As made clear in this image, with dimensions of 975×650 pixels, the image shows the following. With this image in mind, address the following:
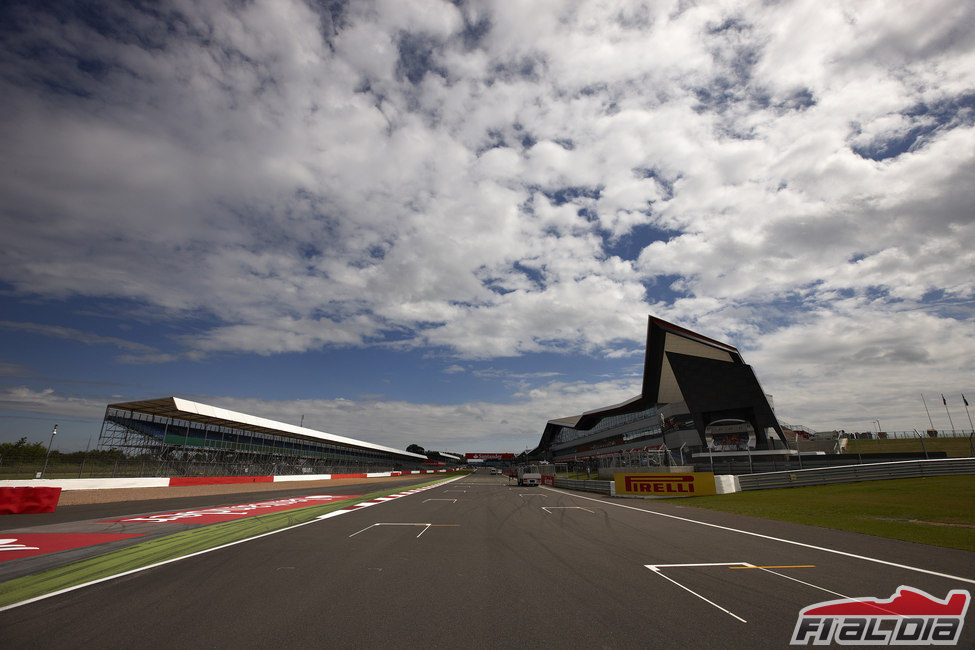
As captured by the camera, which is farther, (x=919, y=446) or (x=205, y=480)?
(x=919, y=446)

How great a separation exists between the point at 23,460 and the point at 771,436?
73.0 meters

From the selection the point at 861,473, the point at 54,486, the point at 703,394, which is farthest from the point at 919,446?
the point at 54,486

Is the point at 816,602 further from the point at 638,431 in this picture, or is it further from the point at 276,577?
the point at 638,431

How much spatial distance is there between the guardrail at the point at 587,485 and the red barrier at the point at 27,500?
28.3 m

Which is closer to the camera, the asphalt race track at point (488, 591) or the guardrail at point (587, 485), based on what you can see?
the asphalt race track at point (488, 591)

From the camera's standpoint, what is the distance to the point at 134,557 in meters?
8.50

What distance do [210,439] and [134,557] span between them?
Result: 4143 centimetres

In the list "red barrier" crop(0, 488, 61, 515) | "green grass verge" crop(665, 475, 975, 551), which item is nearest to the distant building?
"green grass verge" crop(665, 475, 975, 551)

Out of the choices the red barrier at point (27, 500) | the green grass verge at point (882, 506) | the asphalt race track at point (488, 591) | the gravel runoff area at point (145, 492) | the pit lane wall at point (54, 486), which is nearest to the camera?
the asphalt race track at point (488, 591)

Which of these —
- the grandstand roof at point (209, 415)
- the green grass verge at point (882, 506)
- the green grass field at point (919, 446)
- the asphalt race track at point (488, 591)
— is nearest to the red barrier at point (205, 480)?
the grandstand roof at point (209, 415)

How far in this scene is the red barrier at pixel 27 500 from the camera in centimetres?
1634

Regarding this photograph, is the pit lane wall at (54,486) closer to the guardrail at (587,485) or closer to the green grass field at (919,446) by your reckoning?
the guardrail at (587,485)

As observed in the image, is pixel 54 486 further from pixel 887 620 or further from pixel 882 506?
pixel 882 506

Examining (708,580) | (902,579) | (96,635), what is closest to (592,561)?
(708,580)
